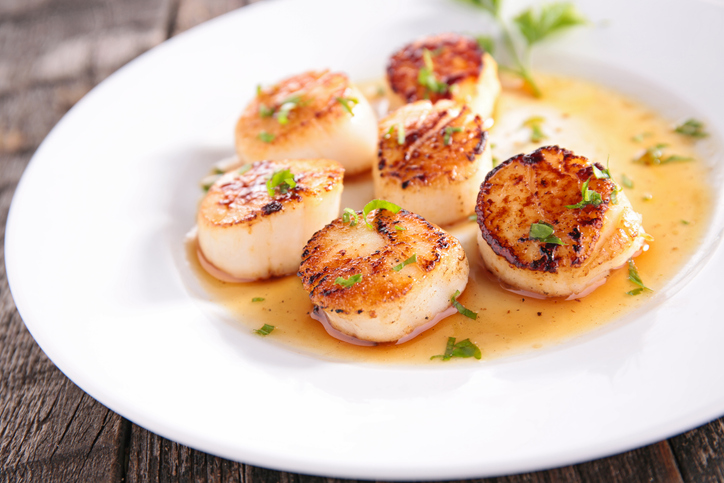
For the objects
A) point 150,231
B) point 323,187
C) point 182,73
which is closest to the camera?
point 323,187

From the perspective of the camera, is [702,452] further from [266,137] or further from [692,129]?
[266,137]

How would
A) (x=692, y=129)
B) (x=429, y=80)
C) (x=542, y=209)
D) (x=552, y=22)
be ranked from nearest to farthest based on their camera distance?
(x=542, y=209)
(x=692, y=129)
(x=429, y=80)
(x=552, y=22)

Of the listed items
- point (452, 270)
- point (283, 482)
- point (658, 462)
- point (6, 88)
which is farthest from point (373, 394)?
point (6, 88)

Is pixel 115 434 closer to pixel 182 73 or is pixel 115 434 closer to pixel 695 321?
pixel 695 321

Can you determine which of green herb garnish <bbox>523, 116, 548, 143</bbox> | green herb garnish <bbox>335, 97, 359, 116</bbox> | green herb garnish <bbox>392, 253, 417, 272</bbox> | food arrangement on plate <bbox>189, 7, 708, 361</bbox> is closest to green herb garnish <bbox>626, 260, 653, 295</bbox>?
food arrangement on plate <bbox>189, 7, 708, 361</bbox>

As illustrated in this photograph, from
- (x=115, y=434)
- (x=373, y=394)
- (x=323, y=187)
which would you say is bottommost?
(x=115, y=434)

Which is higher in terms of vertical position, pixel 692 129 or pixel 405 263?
pixel 405 263

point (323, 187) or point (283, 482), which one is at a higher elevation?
point (323, 187)

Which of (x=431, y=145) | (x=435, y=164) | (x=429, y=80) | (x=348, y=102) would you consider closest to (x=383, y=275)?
(x=435, y=164)
